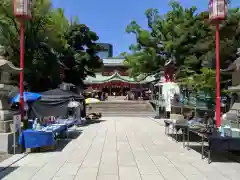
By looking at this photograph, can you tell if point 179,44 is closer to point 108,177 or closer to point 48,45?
point 48,45

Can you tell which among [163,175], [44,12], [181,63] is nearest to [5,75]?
[163,175]

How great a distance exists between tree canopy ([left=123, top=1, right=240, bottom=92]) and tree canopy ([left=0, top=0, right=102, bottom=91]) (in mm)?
6820

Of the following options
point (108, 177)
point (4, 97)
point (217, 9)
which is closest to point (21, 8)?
point (4, 97)

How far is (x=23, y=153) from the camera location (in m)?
9.67

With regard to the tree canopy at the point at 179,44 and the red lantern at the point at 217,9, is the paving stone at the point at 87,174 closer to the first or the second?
the red lantern at the point at 217,9

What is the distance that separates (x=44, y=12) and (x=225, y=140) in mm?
19492

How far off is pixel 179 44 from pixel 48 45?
1205cm

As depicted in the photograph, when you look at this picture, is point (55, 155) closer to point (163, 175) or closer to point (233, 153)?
point (163, 175)

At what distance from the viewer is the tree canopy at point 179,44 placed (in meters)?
20.0

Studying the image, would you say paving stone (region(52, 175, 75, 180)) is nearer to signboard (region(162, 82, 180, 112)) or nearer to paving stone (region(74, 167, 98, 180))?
paving stone (region(74, 167, 98, 180))

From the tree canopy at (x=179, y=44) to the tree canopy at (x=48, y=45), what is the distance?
6.82 meters

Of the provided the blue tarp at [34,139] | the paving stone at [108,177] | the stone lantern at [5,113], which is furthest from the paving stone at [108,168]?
the stone lantern at [5,113]

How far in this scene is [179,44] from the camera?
28422 mm

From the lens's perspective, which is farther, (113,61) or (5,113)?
(113,61)
